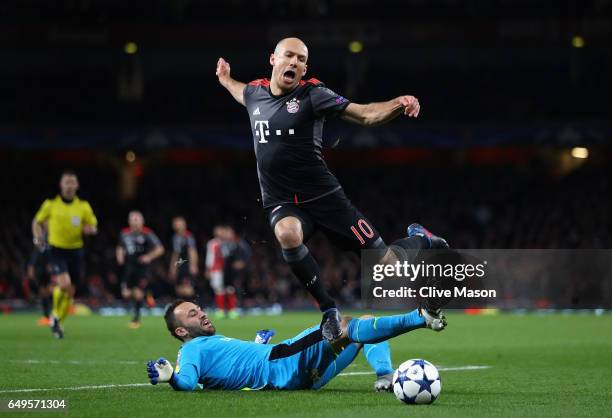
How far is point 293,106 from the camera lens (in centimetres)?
876

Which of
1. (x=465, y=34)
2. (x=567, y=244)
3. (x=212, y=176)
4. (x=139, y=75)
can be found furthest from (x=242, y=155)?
(x=567, y=244)

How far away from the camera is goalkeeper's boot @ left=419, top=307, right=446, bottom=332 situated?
24.7 feet

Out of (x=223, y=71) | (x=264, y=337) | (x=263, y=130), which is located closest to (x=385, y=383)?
(x=264, y=337)

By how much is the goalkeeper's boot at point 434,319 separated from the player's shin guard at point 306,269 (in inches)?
41.6

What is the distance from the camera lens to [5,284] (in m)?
28.0

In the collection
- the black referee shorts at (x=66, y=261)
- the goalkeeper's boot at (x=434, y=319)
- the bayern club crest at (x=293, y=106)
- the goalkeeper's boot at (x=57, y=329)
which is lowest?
the goalkeeper's boot at (x=434, y=319)

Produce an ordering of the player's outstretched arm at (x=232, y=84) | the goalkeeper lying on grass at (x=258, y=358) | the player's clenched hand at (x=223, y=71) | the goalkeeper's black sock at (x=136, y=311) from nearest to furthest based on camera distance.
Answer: the goalkeeper lying on grass at (x=258, y=358) < the player's outstretched arm at (x=232, y=84) < the player's clenched hand at (x=223, y=71) < the goalkeeper's black sock at (x=136, y=311)

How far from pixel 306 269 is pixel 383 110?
1.41 metres

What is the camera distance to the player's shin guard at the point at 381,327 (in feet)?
25.4

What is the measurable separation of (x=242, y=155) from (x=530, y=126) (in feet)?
32.7

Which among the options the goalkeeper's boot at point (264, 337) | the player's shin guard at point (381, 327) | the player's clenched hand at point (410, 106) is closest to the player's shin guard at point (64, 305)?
the goalkeeper's boot at point (264, 337)

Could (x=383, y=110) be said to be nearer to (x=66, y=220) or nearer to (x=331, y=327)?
(x=331, y=327)

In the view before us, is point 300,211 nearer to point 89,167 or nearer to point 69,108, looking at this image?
point 69,108

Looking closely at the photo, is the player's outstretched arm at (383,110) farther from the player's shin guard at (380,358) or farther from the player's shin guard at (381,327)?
the player's shin guard at (380,358)
